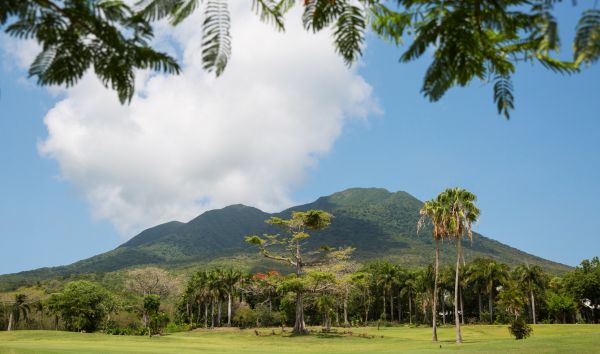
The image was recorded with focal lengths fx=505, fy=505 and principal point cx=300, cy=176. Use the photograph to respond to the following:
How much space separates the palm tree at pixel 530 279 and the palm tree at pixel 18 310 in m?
72.6

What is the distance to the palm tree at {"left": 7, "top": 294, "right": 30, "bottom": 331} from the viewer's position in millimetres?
71250

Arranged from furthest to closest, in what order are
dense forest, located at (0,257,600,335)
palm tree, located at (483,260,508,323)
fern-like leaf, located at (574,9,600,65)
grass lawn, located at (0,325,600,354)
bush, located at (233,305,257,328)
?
bush, located at (233,305,257,328)
palm tree, located at (483,260,508,323)
dense forest, located at (0,257,600,335)
grass lawn, located at (0,325,600,354)
fern-like leaf, located at (574,9,600,65)

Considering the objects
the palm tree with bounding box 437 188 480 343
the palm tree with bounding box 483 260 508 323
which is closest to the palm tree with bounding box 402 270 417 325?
the palm tree with bounding box 483 260 508 323

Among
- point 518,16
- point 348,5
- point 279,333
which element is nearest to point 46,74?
point 348,5

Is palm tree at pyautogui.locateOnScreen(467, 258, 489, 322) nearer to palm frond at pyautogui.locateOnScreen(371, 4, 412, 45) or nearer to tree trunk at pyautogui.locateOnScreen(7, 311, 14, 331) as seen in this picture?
tree trunk at pyautogui.locateOnScreen(7, 311, 14, 331)

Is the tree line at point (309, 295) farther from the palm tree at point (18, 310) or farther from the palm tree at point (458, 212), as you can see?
the palm tree at point (458, 212)

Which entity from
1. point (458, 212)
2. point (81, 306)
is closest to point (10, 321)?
point (81, 306)

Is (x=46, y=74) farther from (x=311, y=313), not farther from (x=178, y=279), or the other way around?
(x=178, y=279)

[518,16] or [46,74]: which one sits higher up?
[518,16]

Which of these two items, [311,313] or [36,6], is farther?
[311,313]

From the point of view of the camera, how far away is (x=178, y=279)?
103000mm

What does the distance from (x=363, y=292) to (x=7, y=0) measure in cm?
9130

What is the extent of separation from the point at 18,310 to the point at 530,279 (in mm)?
75006

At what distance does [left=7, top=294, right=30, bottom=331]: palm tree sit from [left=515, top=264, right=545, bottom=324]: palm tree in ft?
238
